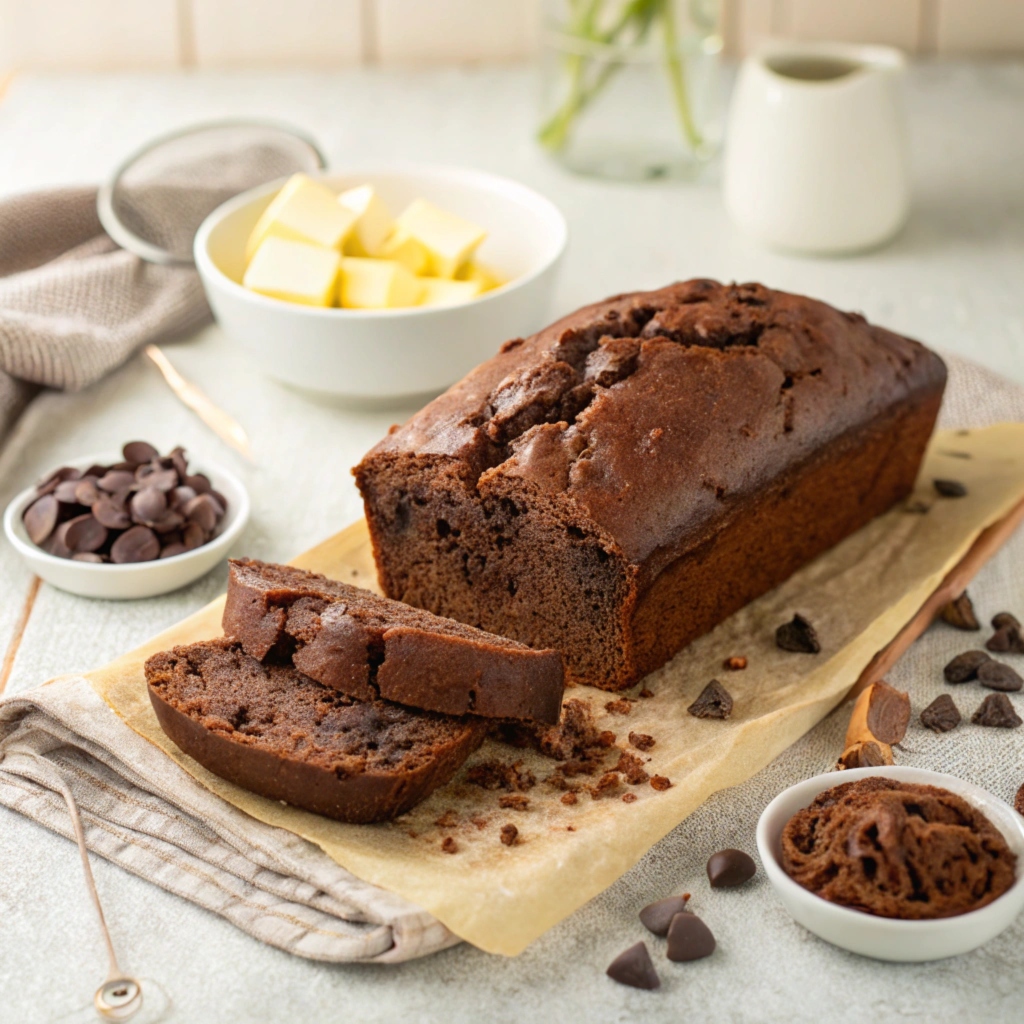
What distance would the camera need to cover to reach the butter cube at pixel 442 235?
3822 mm

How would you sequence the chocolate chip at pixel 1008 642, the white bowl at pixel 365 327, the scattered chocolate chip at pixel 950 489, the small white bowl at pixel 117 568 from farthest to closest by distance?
the white bowl at pixel 365 327 → the scattered chocolate chip at pixel 950 489 → the small white bowl at pixel 117 568 → the chocolate chip at pixel 1008 642

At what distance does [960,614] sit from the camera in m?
2.97

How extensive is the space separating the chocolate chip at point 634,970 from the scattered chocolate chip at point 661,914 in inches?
3.5

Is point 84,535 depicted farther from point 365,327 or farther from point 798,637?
point 798,637

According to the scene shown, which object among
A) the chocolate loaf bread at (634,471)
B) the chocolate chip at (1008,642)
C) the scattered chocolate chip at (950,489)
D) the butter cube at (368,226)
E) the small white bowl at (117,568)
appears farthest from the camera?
the butter cube at (368,226)

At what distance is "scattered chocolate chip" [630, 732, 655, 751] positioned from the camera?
2592mm

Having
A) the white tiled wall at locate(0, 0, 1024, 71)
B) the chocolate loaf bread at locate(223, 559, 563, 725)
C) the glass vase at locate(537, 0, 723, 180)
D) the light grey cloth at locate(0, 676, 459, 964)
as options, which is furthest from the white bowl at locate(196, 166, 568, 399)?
the white tiled wall at locate(0, 0, 1024, 71)

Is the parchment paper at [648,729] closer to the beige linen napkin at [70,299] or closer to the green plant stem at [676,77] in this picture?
the beige linen napkin at [70,299]

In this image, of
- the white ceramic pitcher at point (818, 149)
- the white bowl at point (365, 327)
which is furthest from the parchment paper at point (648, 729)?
the white ceramic pitcher at point (818, 149)

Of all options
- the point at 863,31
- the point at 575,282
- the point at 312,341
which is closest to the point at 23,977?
the point at 312,341

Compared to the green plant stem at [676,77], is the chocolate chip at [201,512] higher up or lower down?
lower down

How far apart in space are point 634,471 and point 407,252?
1.41m

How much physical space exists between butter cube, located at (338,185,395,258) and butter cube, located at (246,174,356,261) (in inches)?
1.9

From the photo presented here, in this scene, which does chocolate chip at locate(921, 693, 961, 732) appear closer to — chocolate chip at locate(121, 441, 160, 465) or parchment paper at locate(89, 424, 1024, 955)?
parchment paper at locate(89, 424, 1024, 955)
